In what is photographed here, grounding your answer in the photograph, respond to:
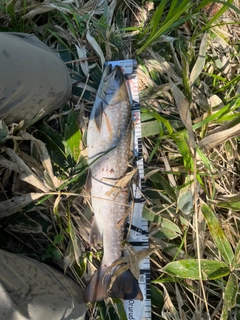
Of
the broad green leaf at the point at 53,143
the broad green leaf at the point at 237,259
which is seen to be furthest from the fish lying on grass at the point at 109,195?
the broad green leaf at the point at 237,259

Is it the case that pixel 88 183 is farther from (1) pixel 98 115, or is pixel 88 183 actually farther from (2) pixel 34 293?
(2) pixel 34 293

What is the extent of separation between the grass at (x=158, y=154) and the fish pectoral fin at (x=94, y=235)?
75 millimetres

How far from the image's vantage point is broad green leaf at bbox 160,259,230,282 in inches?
79.7

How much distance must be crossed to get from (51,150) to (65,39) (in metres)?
0.80

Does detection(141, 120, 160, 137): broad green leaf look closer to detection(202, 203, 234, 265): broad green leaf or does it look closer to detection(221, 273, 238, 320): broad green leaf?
detection(202, 203, 234, 265): broad green leaf

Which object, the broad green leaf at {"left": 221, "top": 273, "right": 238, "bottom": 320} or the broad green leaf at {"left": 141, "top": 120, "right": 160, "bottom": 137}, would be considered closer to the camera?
the broad green leaf at {"left": 221, "top": 273, "right": 238, "bottom": 320}

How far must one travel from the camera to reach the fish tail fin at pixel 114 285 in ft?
6.71

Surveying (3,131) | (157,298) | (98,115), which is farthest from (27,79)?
(157,298)

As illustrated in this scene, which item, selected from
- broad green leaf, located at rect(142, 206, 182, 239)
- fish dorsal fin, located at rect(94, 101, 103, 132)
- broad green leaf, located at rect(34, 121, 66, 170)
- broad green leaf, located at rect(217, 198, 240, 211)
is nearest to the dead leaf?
broad green leaf, located at rect(34, 121, 66, 170)

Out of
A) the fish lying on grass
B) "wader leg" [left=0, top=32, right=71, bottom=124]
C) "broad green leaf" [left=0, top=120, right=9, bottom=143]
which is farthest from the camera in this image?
the fish lying on grass

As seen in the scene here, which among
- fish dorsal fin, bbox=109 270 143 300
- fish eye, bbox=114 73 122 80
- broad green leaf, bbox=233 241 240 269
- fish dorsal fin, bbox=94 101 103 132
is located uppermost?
fish eye, bbox=114 73 122 80

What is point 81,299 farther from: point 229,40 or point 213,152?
point 229,40

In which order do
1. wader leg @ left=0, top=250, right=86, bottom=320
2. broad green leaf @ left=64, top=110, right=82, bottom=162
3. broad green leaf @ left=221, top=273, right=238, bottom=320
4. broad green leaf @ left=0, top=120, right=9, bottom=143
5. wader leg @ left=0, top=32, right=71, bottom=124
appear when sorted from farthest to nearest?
1. broad green leaf @ left=64, top=110, right=82, bottom=162
2. broad green leaf @ left=221, top=273, right=238, bottom=320
3. broad green leaf @ left=0, top=120, right=9, bottom=143
4. wader leg @ left=0, top=32, right=71, bottom=124
5. wader leg @ left=0, top=250, right=86, bottom=320

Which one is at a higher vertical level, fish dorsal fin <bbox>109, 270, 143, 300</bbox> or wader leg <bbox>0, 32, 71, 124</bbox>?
wader leg <bbox>0, 32, 71, 124</bbox>
